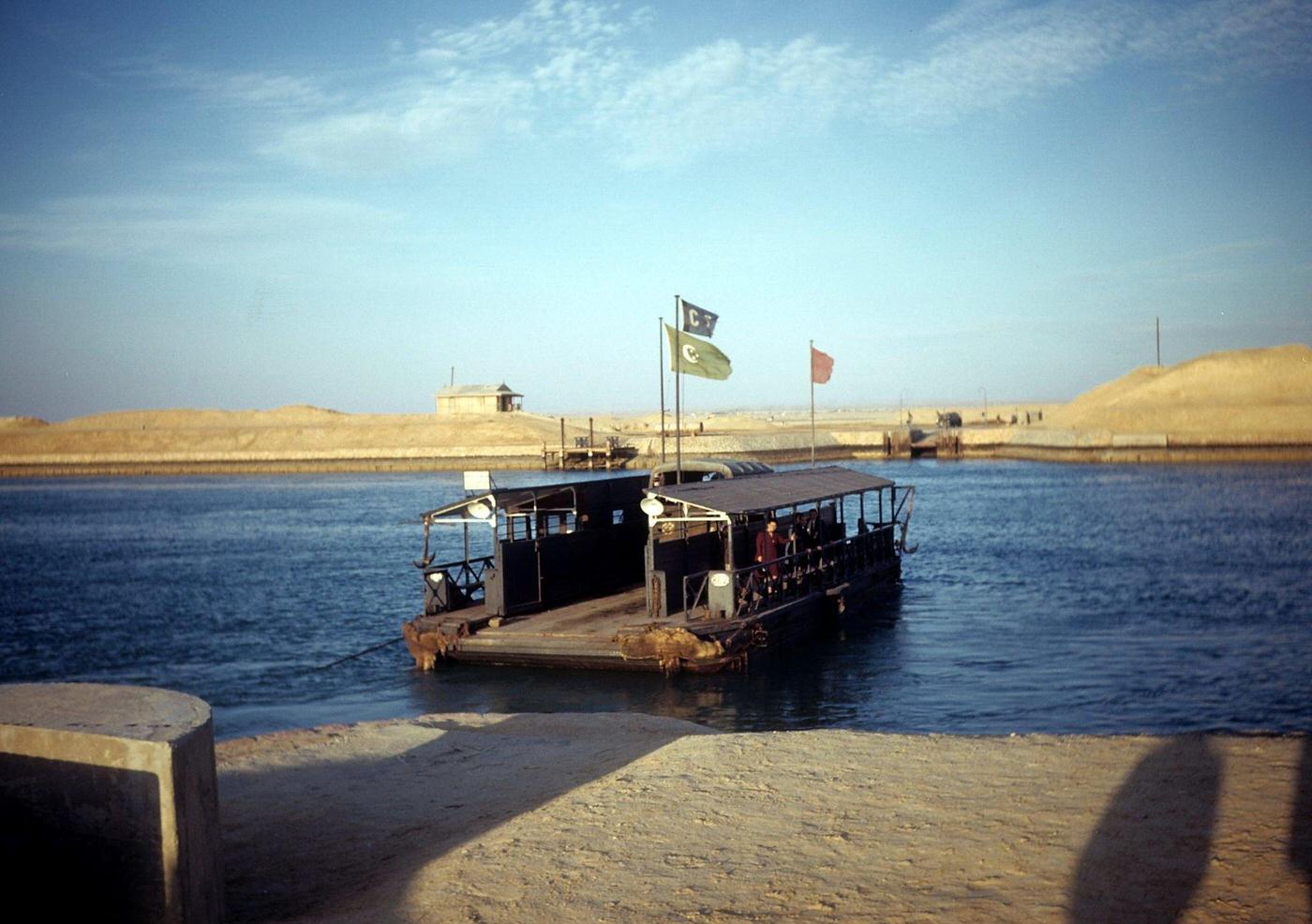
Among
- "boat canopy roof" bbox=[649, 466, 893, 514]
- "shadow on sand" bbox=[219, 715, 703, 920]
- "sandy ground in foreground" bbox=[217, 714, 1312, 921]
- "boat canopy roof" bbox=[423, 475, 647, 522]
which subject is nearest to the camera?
"sandy ground in foreground" bbox=[217, 714, 1312, 921]

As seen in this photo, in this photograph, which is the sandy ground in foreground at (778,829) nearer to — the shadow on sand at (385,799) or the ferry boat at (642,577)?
the shadow on sand at (385,799)

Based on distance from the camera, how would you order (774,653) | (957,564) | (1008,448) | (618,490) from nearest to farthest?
(774,653)
(618,490)
(957,564)
(1008,448)

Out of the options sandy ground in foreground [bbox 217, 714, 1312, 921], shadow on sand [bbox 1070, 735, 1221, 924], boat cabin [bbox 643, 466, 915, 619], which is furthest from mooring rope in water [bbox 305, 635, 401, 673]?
shadow on sand [bbox 1070, 735, 1221, 924]

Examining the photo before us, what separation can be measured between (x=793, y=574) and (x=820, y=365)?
45.7 ft

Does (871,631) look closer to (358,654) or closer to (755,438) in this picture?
(358,654)

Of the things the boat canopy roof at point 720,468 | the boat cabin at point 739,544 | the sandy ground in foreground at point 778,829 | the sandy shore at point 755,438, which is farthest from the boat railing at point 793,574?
the sandy shore at point 755,438

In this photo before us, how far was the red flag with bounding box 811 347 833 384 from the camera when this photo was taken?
36500 mm

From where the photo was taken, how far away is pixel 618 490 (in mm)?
26422

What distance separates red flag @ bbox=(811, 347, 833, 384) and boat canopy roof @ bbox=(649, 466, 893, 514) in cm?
578

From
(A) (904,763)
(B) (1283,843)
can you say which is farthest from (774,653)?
(B) (1283,843)

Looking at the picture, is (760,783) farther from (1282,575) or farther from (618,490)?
(1282,575)

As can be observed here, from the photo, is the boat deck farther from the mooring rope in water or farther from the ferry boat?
the mooring rope in water

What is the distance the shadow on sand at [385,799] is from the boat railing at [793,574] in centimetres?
538

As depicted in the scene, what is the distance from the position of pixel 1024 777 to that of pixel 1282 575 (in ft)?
85.8
